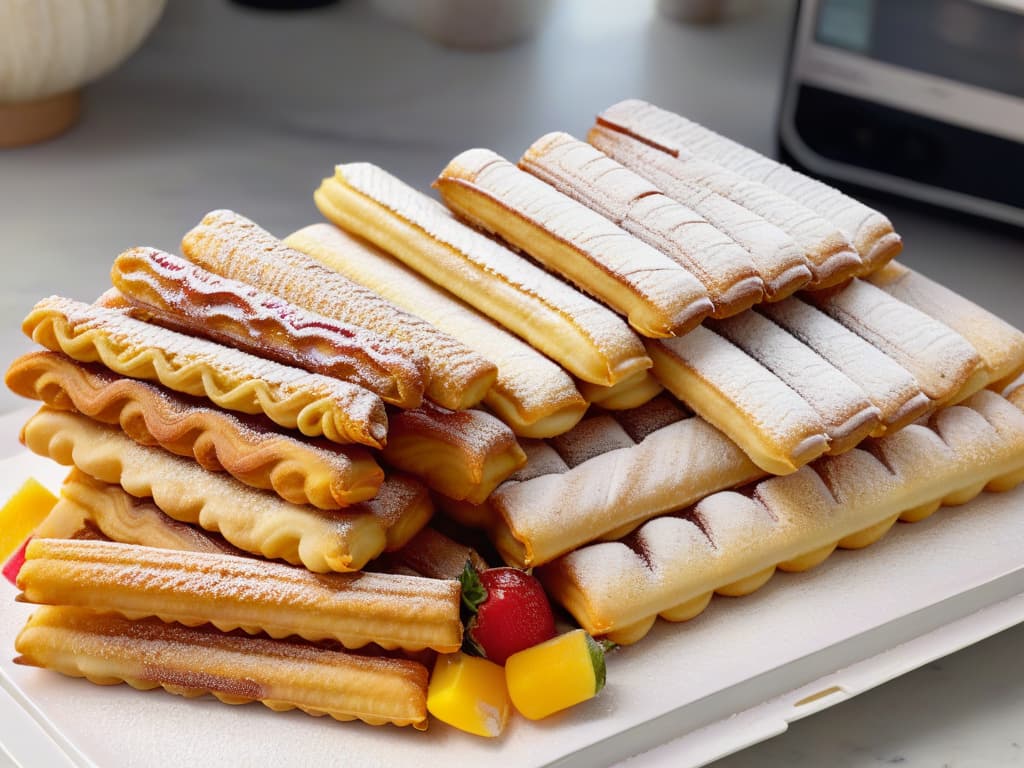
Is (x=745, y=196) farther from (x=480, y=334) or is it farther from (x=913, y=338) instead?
(x=480, y=334)

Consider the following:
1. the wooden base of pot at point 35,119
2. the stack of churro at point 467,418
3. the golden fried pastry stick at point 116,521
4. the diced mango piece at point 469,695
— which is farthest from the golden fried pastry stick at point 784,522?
the wooden base of pot at point 35,119

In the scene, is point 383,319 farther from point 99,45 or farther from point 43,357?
point 99,45

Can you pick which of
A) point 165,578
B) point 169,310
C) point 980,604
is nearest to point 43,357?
point 169,310

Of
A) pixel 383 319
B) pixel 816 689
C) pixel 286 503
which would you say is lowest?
pixel 816 689

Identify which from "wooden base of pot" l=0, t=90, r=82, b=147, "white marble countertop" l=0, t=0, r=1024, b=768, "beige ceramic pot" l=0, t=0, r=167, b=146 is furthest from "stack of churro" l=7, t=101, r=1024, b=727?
"wooden base of pot" l=0, t=90, r=82, b=147

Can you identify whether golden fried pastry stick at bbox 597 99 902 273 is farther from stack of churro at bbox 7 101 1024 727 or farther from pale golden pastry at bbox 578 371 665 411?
pale golden pastry at bbox 578 371 665 411

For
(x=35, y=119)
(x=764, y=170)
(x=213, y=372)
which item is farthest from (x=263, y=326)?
(x=35, y=119)
